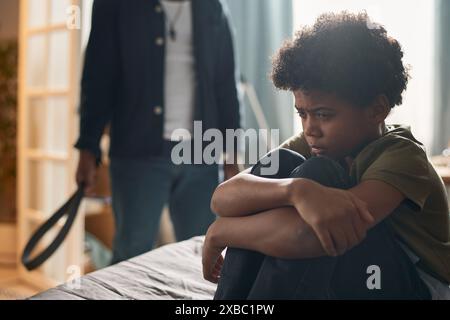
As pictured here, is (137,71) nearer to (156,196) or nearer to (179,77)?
(179,77)

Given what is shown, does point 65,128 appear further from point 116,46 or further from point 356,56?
point 356,56

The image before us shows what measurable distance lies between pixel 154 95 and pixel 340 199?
72cm

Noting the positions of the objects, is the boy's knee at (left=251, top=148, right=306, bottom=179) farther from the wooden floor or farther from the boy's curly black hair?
the wooden floor

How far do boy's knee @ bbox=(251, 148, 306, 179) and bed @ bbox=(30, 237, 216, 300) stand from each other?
0.28m

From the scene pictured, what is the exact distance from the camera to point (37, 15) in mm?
1969

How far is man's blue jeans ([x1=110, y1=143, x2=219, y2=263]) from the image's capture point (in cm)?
117

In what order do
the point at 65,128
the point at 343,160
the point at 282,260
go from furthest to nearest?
the point at 65,128, the point at 343,160, the point at 282,260

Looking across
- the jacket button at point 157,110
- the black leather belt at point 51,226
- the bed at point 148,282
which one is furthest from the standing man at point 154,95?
the bed at point 148,282

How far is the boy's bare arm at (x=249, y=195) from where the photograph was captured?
0.54 m

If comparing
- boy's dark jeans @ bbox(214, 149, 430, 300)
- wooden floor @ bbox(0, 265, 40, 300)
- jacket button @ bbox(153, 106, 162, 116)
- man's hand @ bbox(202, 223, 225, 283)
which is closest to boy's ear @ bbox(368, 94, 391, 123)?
boy's dark jeans @ bbox(214, 149, 430, 300)

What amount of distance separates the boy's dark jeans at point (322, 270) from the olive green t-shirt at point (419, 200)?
0.02 meters
